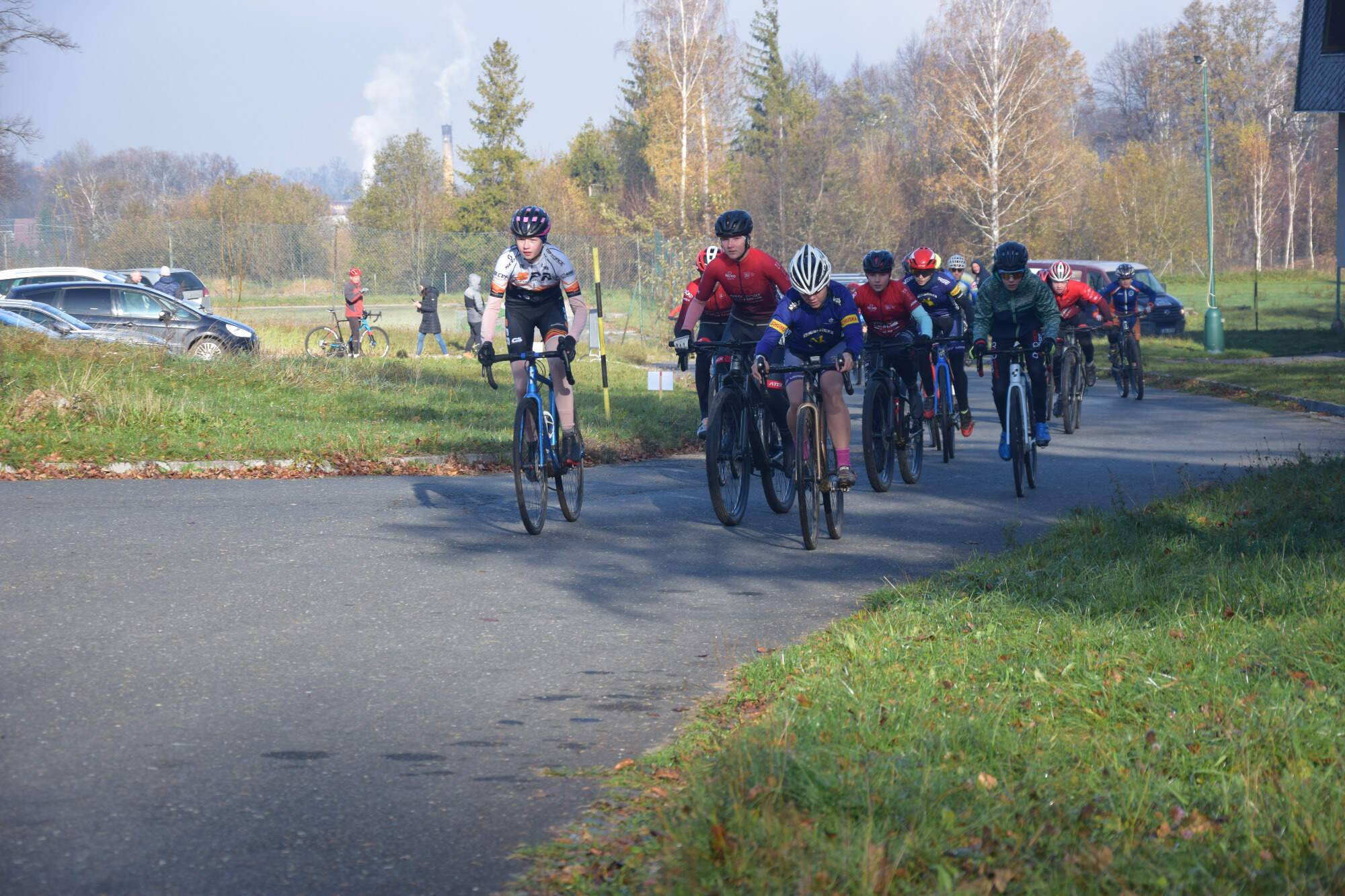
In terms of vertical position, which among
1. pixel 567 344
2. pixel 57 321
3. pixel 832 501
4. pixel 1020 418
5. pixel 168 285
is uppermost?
pixel 168 285

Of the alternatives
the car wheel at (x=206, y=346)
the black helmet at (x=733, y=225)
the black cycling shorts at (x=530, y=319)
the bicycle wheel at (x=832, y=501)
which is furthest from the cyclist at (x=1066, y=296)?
the car wheel at (x=206, y=346)

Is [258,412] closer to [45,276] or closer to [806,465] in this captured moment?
[806,465]

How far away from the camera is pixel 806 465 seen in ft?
27.3

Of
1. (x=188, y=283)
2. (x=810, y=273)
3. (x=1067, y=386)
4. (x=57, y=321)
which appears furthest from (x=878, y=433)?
(x=188, y=283)

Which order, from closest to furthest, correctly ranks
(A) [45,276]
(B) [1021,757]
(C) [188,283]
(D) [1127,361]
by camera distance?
1. (B) [1021,757]
2. (D) [1127,361]
3. (A) [45,276]
4. (C) [188,283]

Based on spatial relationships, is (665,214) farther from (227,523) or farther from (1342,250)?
(227,523)

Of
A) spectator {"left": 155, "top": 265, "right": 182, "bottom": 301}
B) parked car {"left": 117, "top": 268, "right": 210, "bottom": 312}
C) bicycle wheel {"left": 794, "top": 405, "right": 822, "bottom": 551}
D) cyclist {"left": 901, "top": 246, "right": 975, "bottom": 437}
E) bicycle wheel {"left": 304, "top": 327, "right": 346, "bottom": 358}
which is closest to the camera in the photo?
bicycle wheel {"left": 794, "top": 405, "right": 822, "bottom": 551}

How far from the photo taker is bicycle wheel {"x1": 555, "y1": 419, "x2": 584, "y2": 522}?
9258 mm

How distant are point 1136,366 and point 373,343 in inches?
646

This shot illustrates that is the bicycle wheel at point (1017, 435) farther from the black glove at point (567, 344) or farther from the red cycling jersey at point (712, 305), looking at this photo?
the black glove at point (567, 344)

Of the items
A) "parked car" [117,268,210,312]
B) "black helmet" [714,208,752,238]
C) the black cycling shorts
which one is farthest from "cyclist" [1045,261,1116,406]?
"parked car" [117,268,210,312]

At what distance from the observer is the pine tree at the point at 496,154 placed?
57562mm

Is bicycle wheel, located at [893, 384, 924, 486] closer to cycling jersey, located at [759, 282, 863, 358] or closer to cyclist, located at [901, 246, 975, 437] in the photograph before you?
cyclist, located at [901, 246, 975, 437]

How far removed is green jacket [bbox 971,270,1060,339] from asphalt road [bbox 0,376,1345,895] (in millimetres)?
1453
